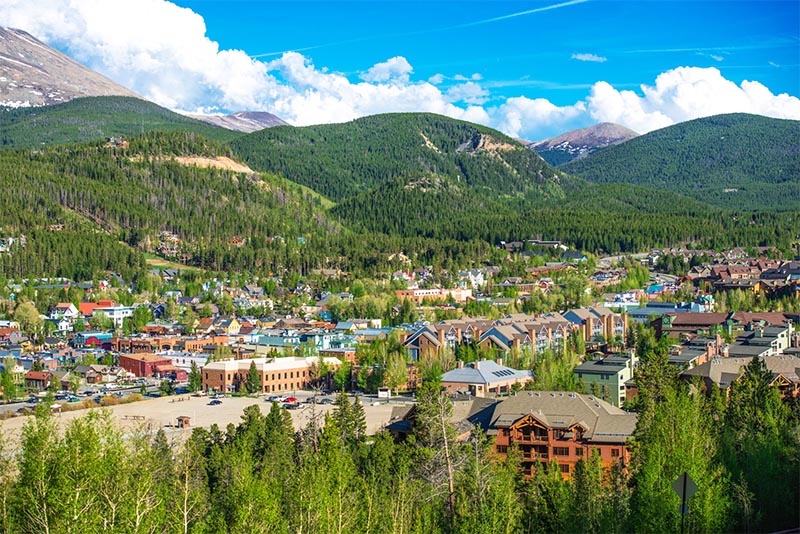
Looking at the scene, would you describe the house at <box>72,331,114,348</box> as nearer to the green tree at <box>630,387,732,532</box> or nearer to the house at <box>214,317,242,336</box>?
the house at <box>214,317,242,336</box>

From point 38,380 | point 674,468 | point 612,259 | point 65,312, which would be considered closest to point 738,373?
point 674,468

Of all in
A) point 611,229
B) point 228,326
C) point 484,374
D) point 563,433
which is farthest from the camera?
point 611,229

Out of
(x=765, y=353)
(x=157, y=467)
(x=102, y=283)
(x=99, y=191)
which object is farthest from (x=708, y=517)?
(x=99, y=191)

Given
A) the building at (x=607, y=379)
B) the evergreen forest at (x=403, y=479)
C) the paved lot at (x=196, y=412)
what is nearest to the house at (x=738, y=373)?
the building at (x=607, y=379)

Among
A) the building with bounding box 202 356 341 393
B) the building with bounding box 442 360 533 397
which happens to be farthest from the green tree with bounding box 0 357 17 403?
the building with bounding box 442 360 533 397

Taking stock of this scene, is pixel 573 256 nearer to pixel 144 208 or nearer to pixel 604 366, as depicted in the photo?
pixel 144 208

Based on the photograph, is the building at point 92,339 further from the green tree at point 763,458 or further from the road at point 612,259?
the road at point 612,259
